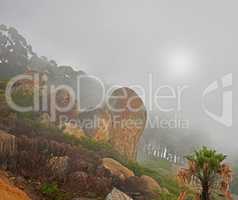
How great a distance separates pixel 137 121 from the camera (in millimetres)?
44719

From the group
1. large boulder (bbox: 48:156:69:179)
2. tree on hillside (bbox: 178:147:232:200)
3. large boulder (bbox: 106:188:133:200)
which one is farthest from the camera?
large boulder (bbox: 48:156:69:179)

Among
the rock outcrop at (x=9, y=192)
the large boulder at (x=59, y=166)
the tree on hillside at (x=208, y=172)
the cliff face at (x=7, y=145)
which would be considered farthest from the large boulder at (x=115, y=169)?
the rock outcrop at (x=9, y=192)

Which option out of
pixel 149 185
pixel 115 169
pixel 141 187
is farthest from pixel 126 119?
pixel 141 187

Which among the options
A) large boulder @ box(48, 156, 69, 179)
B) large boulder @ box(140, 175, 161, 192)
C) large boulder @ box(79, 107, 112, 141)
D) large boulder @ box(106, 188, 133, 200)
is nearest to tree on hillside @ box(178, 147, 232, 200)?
large boulder @ box(106, 188, 133, 200)

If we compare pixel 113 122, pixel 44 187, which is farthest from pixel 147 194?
pixel 113 122

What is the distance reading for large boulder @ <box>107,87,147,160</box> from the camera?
42938 mm

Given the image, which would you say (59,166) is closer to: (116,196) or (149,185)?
(116,196)

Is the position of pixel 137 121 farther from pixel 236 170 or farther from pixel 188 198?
pixel 236 170

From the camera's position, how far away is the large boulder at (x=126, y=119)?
42.9 m

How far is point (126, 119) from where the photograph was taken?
43.7 m

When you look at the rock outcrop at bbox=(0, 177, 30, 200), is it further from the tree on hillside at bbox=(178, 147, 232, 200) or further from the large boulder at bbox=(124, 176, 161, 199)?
Answer: the tree on hillside at bbox=(178, 147, 232, 200)

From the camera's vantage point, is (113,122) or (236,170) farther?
(236,170)

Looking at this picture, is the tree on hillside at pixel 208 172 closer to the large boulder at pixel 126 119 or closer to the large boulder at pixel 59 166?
the large boulder at pixel 59 166

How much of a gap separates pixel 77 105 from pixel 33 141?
19.8 meters
